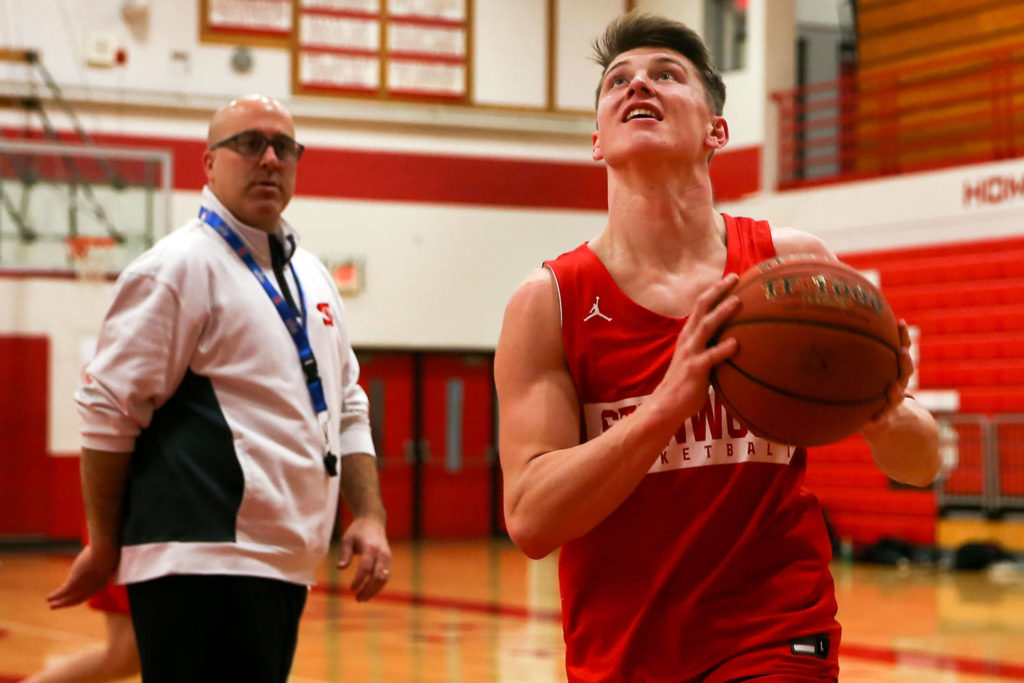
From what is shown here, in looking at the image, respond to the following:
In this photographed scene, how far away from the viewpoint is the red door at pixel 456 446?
628 inches

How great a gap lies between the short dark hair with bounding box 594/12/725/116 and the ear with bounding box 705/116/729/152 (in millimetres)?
17

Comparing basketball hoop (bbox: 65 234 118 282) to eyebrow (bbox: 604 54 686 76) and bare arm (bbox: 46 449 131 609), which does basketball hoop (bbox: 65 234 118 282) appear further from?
eyebrow (bbox: 604 54 686 76)

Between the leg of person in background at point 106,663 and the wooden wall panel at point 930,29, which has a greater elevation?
the wooden wall panel at point 930,29

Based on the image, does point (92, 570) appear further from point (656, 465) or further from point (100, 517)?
point (656, 465)

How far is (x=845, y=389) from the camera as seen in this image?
1.92 metres

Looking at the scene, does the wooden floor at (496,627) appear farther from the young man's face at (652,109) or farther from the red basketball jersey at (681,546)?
the young man's face at (652,109)

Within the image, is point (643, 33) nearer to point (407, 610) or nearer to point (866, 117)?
point (407, 610)

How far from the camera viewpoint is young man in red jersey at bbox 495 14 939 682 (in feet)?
6.93

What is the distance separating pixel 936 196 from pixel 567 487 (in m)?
11.2

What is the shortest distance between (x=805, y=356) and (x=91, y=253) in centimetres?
1121

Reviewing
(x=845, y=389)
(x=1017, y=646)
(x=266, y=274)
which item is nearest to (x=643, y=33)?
(x=845, y=389)

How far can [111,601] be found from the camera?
370 cm

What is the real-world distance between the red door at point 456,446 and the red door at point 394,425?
7.2 inches

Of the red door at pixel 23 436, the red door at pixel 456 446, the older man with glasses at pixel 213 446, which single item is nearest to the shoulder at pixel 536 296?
the older man with glasses at pixel 213 446
